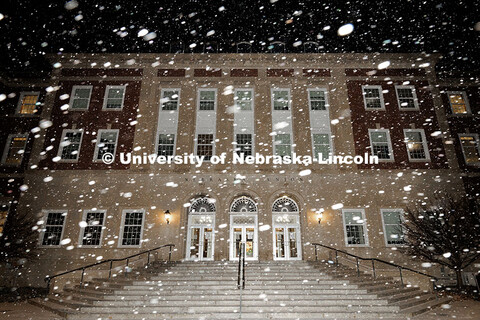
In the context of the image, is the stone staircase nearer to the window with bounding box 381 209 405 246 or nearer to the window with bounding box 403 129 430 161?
the window with bounding box 381 209 405 246

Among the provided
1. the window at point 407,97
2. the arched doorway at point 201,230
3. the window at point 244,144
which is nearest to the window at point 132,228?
the arched doorway at point 201,230

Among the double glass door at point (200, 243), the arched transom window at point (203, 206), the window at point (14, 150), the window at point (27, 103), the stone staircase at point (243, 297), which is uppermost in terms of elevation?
the window at point (27, 103)

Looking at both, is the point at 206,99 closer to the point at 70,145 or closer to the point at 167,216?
the point at 167,216

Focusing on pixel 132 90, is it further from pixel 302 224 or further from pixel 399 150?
pixel 399 150

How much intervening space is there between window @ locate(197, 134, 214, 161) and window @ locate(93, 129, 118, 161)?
5.20 m

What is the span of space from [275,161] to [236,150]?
252 cm

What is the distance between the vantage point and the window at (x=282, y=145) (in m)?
19.3

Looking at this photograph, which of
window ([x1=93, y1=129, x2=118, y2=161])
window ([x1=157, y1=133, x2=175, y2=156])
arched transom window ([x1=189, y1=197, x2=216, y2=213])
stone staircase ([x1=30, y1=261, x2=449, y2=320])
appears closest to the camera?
stone staircase ([x1=30, y1=261, x2=449, y2=320])

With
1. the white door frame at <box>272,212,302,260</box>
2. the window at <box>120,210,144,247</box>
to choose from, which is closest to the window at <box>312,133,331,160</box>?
the white door frame at <box>272,212,302,260</box>

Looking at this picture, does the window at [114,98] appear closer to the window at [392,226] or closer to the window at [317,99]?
the window at [317,99]

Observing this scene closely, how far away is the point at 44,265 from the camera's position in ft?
54.7

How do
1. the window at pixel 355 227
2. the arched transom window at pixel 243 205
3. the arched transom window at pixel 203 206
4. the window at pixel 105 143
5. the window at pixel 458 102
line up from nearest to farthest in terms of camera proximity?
1. the window at pixel 355 227
2. the arched transom window at pixel 203 206
3. the arched transom window at pixel 243 205
4. the window at pixel 105 143
5. the window at pixel 458 102

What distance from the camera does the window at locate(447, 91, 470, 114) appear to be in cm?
2067

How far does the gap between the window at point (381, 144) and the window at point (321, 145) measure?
2.71 meters
